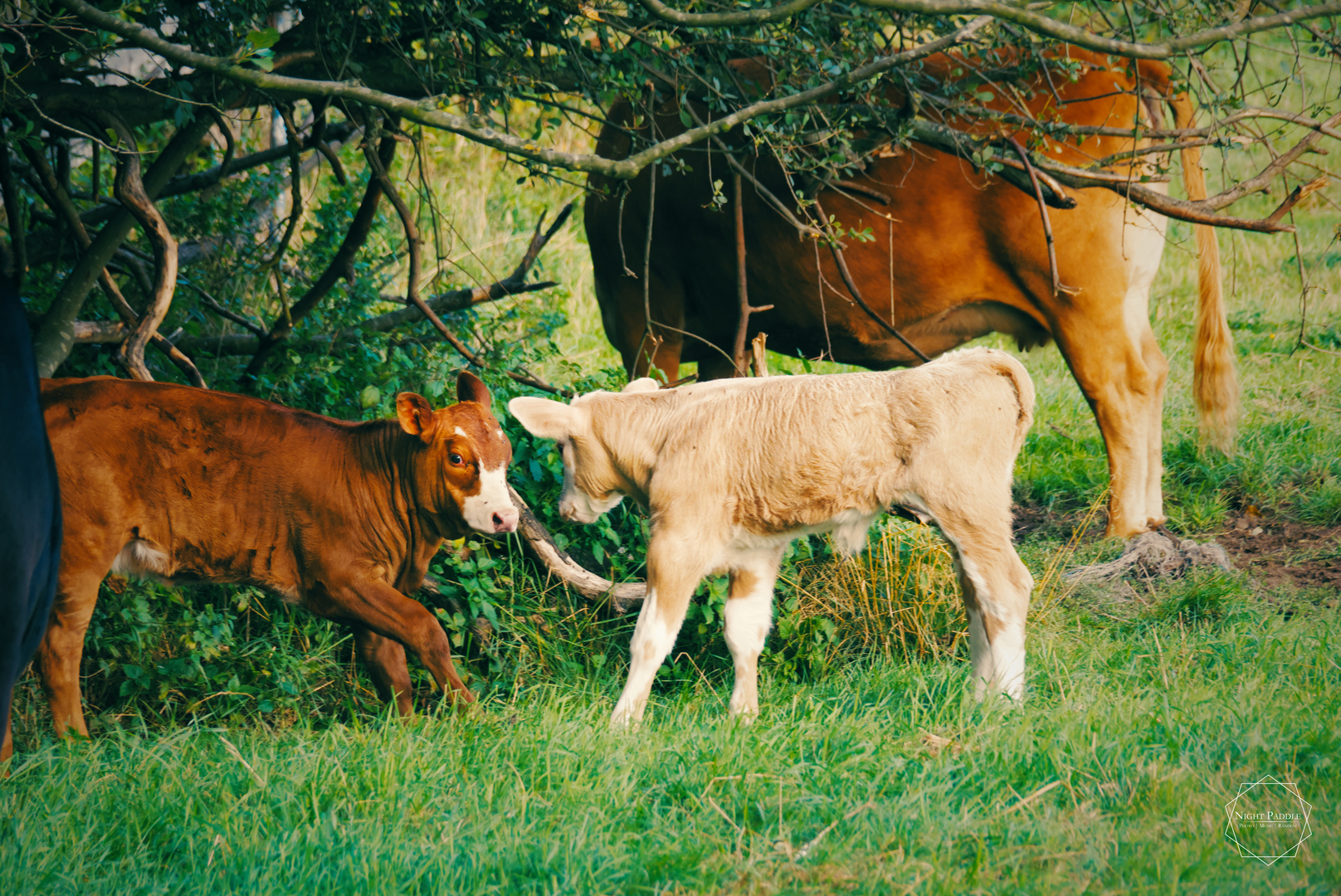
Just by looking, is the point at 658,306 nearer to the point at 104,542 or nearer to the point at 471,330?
the point at 471,330

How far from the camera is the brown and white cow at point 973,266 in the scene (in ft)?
18.6

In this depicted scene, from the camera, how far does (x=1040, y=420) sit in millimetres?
7762

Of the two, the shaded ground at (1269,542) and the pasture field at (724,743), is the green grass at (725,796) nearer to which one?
the pasture field at (724,743)

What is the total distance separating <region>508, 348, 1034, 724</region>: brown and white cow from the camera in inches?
154

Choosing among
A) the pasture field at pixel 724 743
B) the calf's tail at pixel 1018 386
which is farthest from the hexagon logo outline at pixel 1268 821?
the calf's tail at pixel 1018 386

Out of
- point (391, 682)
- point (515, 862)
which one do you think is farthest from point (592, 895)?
point (391, 682)

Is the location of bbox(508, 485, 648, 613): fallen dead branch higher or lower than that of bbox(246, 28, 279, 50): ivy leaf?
lower

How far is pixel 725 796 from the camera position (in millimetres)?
3307

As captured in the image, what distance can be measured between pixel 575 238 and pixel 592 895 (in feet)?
30.0

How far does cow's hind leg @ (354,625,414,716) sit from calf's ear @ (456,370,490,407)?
3.12ft

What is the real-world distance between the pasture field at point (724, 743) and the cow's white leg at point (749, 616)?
0.12 m

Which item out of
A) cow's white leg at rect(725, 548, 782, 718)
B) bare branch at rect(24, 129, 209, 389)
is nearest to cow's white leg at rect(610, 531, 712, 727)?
cow's white leg at rect(725, 548, 782, 718)

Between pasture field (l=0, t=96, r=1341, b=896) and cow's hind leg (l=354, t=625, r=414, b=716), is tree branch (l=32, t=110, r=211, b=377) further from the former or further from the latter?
cow's hind leg (l=354, t=625, r=414, b=716)

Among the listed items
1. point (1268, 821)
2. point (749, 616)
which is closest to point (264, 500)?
point (749, 616)
